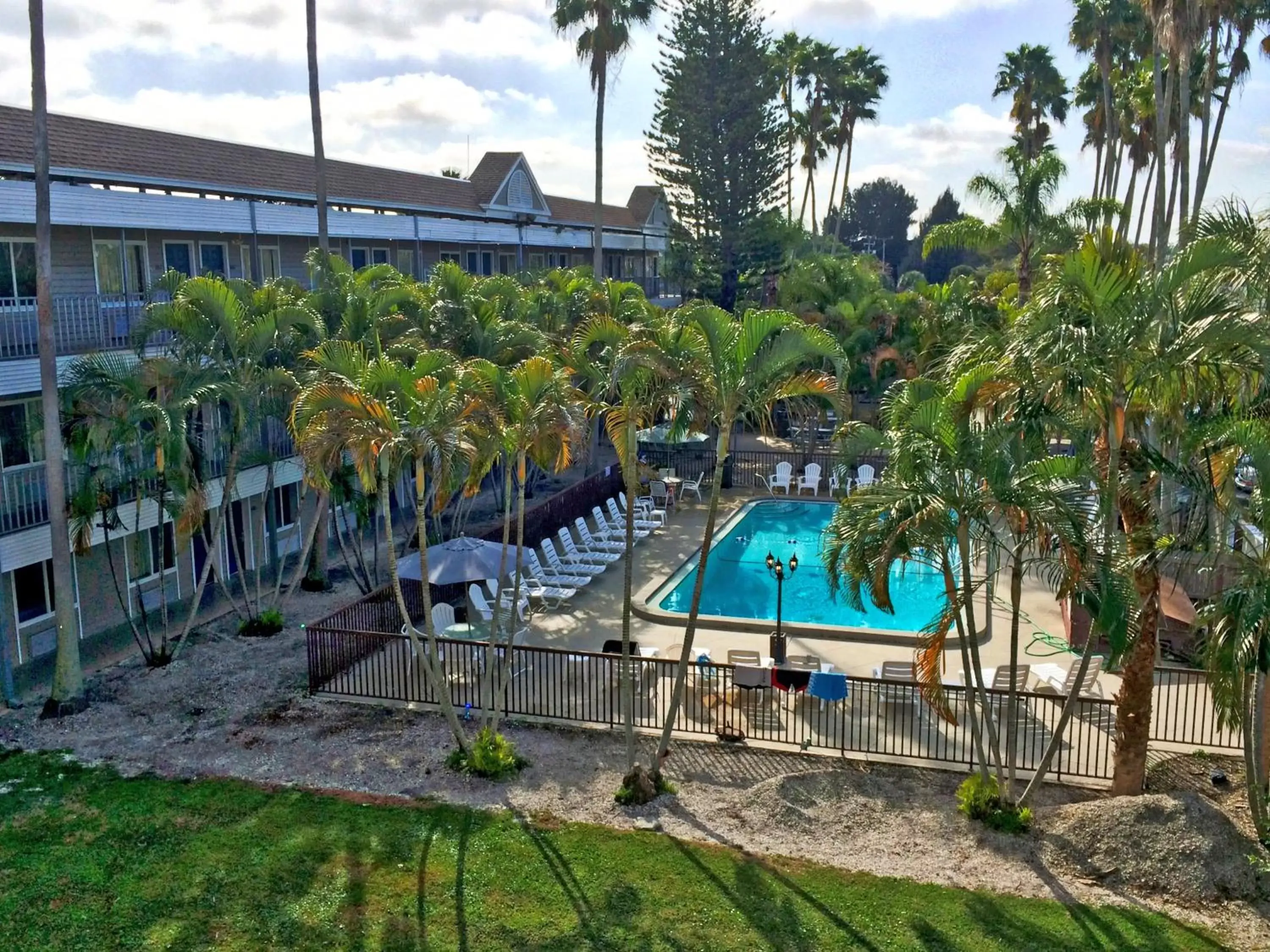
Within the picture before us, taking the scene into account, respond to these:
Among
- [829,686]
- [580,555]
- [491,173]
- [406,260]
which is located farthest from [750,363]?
[491,173]

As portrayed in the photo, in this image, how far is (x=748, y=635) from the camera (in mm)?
19109

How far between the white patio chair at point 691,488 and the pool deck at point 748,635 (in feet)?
25.0

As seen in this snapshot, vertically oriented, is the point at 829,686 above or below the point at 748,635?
above

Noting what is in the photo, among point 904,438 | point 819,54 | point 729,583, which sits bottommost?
point 729,583

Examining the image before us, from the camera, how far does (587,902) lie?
33.6 feet

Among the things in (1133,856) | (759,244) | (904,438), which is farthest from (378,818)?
(759,244)

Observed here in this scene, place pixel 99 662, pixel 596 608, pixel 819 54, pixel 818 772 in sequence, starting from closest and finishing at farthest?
pixel 818 772
pixel 99 662
pixel 596 608
pixel 819 54

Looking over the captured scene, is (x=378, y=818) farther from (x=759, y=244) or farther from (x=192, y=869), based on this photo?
(x=759, y=244)

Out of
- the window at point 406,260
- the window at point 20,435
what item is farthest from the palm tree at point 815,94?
the window at point 20,435

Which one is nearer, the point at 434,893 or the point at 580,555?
the point at 434,893

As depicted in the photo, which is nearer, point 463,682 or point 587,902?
point 587,902

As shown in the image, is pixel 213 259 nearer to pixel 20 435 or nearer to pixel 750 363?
pixel 20 435

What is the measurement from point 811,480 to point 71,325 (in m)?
19.1

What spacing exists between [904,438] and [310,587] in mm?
13229
